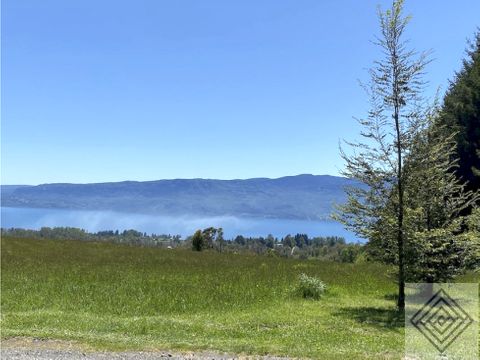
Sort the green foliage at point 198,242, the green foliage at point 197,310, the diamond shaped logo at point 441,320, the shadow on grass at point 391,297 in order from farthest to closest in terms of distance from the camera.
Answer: the green foliage at point 198,242
the shadow on grass at point 391,297
the diamond shaped logo at point 441,320
the green foliage at point 197,310

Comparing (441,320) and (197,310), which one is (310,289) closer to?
(197,310)

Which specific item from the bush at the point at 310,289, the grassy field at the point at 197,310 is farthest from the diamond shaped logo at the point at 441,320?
the bush at the point at 310,289

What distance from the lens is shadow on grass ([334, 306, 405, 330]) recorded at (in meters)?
14.4

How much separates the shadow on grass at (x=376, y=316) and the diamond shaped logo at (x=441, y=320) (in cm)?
55

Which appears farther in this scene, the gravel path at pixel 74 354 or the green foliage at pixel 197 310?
the green foliage at pixel 197 310

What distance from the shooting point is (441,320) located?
565 inches

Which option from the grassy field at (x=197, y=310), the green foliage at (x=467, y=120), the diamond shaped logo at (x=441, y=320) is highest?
the green foliage at (x=467, y=120)

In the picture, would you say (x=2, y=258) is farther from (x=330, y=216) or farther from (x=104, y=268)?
(x=330, y=216)

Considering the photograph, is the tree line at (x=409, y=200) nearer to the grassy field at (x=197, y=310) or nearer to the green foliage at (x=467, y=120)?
the grassy field at (x=197, y=310)

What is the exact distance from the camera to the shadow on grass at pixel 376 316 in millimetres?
14406

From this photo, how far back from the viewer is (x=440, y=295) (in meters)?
18.5

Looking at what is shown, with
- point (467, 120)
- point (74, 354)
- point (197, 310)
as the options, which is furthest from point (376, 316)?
point (467, 120)

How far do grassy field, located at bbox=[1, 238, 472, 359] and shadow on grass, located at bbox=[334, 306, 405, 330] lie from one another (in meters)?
0.04

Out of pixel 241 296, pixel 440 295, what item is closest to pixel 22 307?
pixel 241 296
